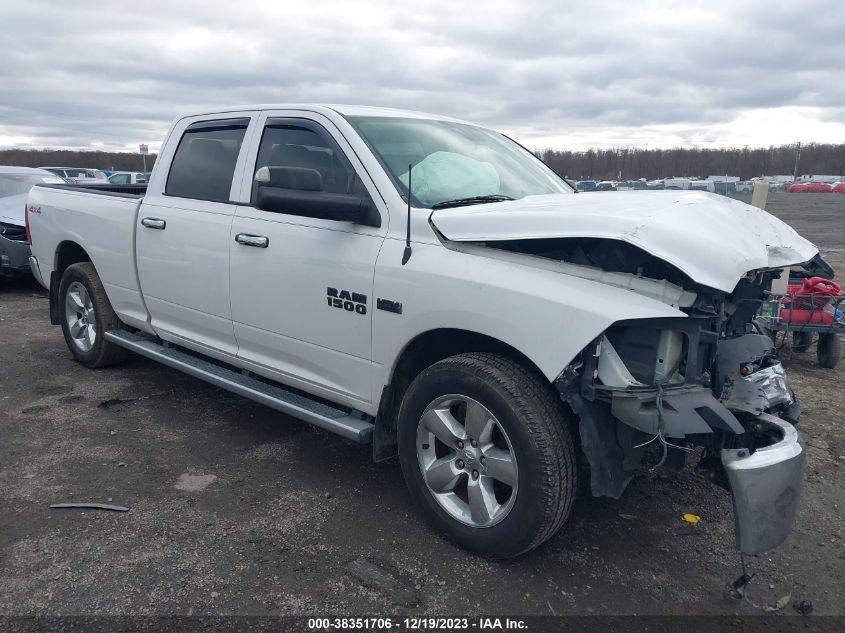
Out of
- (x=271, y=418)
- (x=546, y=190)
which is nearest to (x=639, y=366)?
(x=546, y=190)

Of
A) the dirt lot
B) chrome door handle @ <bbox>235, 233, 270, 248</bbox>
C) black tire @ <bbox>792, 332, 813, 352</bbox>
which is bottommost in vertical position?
the dirt lot

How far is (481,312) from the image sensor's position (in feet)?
9.75

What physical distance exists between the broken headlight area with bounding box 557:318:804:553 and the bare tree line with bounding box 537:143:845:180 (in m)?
47.9

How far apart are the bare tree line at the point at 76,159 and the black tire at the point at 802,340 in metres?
53.4

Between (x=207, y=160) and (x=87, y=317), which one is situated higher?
(x=207, y=160)

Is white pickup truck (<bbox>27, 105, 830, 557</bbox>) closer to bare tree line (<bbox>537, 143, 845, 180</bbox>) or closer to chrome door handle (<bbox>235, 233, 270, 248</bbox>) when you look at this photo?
chrome door handle (<bbox>235, 233, 270, 248</bbox>)

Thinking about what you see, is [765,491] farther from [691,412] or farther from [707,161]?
[707,161]

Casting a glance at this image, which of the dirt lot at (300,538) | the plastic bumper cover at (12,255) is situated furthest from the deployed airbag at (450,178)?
the plastic bumper cover at (12,255)

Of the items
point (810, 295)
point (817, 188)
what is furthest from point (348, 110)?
point (817, 188)

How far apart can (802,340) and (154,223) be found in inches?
228

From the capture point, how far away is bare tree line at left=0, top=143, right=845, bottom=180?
56.1m

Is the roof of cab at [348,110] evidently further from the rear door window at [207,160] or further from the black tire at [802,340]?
the black tire at [802,340]

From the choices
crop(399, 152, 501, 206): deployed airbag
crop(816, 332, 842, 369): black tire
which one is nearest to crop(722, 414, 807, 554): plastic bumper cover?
crop(399, 152, 501, 206): deployed airbag

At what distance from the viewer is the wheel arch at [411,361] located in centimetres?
328
